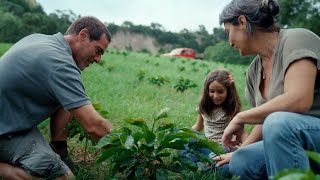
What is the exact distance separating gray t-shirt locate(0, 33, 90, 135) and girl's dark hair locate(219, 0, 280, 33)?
3.51 ft

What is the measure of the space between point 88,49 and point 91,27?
16 cm

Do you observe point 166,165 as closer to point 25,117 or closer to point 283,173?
point 25,117

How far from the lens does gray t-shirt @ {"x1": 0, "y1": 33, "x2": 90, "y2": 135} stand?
107 inches

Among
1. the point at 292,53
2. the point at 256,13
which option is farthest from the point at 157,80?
the point at 292,53

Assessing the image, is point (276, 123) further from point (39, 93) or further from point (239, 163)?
point (39, 93)

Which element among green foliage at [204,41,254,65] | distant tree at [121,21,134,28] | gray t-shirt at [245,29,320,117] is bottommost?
green foliage at [204,41,254,65]

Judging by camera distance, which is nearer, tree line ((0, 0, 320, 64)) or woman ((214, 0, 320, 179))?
woman ((214, 0, 320, 179))

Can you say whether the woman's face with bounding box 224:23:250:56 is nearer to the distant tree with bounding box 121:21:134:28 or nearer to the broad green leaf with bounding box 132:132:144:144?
the broad green leaf with bounding box 132:132:144:144

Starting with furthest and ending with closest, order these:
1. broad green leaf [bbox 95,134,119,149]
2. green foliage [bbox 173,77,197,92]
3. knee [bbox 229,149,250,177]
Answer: green foliage [bbox 173,77,197,92] → knee [bbox 229,149,250,177] → broad green leaf [bbox 95,134,119,149]

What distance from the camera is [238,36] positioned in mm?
2566

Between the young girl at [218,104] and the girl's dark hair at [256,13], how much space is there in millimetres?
1532

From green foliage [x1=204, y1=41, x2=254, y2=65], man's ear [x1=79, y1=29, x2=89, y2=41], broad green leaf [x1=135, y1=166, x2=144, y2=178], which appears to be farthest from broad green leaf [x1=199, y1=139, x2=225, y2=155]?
green foliage [x1=204, y1=41, x2=254, y2=65]

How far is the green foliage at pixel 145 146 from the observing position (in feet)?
8.64

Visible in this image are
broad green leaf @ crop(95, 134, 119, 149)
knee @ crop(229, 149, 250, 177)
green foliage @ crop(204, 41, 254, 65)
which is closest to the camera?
broad green leaf @ crop(95, 134, 119, 149)
